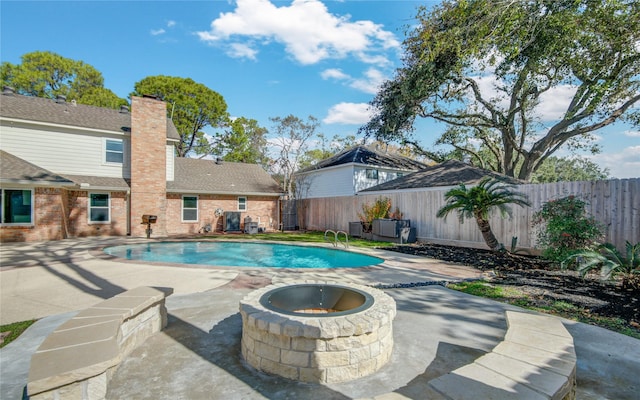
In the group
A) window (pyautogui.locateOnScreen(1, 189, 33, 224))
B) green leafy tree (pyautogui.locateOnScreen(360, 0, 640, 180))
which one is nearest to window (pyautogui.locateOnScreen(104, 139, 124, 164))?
window (pyautogui.locateOnScreen(1, 189, 33, 224))

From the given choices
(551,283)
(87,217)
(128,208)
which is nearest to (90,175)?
(87,217)

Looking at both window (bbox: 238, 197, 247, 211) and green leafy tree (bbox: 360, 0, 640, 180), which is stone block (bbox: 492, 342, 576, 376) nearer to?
green leafy tree (bbox: 360, 0, 640, 180)

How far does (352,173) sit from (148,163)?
39.3 ft

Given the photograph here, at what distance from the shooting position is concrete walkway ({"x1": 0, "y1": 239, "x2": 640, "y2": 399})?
113 inches

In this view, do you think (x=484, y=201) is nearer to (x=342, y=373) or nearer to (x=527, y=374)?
(x=527, y=374)

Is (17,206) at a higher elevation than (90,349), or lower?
higher

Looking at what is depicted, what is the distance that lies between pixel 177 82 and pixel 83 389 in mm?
30899

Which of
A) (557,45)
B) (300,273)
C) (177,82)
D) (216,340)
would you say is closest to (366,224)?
(300,273)

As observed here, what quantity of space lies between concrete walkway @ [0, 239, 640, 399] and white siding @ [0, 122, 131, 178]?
8.90 meters

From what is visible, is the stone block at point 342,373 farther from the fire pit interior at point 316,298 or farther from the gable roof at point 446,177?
the gable roof at point 446,177

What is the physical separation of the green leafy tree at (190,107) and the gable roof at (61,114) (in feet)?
32.3

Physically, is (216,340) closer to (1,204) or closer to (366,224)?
→ (366,224)

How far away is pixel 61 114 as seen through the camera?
1507 cm

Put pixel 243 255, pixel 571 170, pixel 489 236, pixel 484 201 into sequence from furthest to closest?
pixel 571 170, pixel 243 255, pixel 489 236, pixel 484 201
